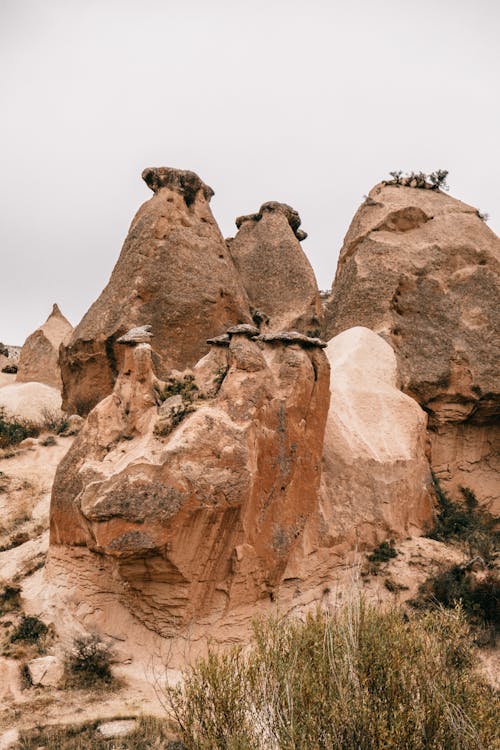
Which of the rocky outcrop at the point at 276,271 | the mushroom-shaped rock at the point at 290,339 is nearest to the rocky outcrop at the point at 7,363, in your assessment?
the rocky outcrop at the point at 276,271

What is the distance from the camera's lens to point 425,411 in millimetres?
15352

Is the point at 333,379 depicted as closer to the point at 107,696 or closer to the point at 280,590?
the point at 280,590

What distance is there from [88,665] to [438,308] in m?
10.7

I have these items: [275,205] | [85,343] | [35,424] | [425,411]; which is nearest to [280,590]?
[425,411]

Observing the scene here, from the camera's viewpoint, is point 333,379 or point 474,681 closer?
point 474,681

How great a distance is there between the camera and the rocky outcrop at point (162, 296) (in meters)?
16.2

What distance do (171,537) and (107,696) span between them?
2.00m

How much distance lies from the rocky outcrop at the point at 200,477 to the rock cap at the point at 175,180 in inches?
300

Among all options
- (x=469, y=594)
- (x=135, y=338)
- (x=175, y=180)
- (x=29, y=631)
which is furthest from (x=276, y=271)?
(x=29, y=631)

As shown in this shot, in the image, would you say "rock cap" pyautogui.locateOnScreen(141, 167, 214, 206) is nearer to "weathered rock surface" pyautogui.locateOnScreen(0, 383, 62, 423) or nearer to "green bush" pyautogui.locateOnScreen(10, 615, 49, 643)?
"weathered rock surface" pyautogui.locateOnScreen(0, 383, 62, 423)

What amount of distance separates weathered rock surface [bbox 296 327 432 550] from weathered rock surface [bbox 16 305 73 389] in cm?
1254

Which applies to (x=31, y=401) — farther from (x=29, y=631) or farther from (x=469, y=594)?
(x=469, y=594)

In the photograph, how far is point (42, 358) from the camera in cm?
2456

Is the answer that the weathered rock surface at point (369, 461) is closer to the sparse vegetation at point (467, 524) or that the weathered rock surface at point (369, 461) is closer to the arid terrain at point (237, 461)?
the arid terrain at point (237, 461)
